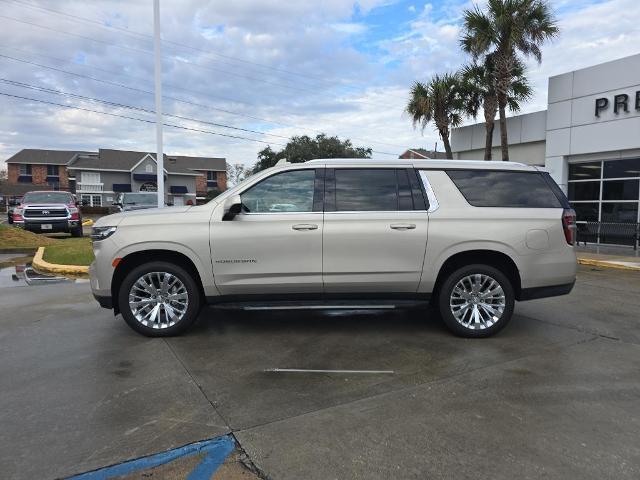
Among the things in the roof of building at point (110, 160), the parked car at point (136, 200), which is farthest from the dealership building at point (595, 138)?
the roof of building at point (110, 160)

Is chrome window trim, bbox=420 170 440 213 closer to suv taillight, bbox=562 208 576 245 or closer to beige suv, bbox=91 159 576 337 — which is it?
beige suv, bbox=91 159 576 337

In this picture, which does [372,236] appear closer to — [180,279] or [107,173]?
[180,279]

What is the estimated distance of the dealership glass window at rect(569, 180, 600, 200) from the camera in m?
16.6

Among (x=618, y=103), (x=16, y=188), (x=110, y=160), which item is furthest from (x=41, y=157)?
(x=618, y=103)

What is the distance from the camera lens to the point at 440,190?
538 centimetres

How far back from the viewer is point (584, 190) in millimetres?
17031

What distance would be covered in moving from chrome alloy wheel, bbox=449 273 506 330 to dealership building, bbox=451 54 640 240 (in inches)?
493

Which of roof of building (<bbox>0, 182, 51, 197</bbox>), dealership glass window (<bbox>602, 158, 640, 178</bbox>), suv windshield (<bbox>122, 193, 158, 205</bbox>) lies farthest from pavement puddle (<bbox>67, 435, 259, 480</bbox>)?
roof of building (<bbox>0, 182, 51, 197</bbox>)

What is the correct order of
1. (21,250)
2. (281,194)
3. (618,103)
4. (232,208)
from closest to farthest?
(232,208)
(281,194)
(21,250)
(618,103)

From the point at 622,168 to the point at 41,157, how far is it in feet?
235

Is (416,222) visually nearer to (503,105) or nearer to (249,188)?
A: (249,188)

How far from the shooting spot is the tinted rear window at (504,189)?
5.40m

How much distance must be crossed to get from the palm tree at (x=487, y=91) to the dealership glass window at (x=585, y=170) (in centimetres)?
284

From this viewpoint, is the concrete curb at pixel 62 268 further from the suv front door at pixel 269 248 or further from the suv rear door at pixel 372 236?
the suv rear door at pixel 372 236
